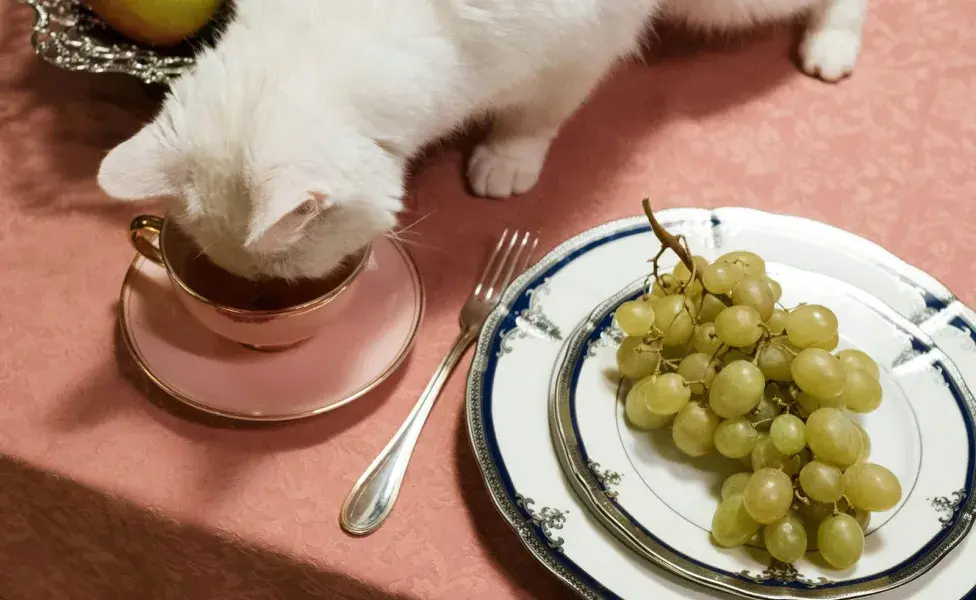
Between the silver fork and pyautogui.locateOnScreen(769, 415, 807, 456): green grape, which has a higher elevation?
pyautogui.locateOnScreen(769, 415, 807, 456): green grape

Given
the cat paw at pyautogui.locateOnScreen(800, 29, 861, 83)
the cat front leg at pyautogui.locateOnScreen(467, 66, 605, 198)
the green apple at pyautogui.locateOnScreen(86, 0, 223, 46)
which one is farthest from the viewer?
the cat paw at pyautogui.locateOnScreen(800, 29, 861, 83)

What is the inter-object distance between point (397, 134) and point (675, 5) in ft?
1.75

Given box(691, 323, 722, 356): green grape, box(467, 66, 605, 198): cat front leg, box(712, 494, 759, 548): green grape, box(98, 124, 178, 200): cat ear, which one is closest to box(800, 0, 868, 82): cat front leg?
box(467, 66, 605, 198): cat front leg

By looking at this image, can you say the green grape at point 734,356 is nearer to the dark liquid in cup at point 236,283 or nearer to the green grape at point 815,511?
the green grape at point 815,511

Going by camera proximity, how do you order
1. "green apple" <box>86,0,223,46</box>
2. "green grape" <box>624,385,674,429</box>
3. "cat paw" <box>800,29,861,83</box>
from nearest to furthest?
"green grape" <box>624,385,674,429</box>
"green apple" <box>86,0,223,46</box>
"cat paw" <box>800,29,861,83</box>

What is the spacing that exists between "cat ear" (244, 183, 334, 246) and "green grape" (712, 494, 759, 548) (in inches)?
13.8

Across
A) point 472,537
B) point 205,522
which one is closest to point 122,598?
point 205,522

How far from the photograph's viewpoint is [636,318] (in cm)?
61

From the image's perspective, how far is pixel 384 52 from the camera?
0.61 metres

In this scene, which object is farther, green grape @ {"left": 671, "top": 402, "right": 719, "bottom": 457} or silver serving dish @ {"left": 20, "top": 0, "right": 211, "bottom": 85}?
silver serving dish @ {"left": 20, "top": 0, "right": 211, "bottom": 85}

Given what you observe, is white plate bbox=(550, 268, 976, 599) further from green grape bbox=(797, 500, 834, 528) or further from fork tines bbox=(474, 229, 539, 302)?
fork tines bbox=(474, 229, 539, 302)

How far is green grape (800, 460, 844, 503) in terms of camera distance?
21.0 inches

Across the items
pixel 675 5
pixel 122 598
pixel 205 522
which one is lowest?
pixel 122 598

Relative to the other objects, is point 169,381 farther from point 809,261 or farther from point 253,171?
point 809,261
